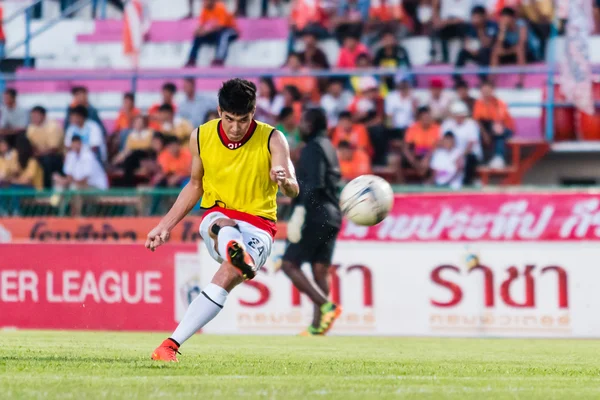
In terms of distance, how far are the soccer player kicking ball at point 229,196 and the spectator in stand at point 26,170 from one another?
10137mm

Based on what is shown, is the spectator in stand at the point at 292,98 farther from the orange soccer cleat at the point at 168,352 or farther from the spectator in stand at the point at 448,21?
the orange soccer cleat at the point at 168,352

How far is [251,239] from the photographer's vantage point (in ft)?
28.9

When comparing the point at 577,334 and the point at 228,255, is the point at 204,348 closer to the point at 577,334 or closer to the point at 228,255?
the point at 228,255

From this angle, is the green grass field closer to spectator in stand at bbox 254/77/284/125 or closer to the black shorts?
the black shorts

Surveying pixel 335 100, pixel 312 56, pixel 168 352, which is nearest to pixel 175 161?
pixel 335 100

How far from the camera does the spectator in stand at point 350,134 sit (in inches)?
720

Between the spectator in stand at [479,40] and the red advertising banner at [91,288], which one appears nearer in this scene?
the red advertising banner at [91,288]

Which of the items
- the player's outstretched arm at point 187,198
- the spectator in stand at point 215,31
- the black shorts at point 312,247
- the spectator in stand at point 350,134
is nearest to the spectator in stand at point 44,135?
the spectator in stand at point 215,31

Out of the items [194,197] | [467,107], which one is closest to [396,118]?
[467,107]

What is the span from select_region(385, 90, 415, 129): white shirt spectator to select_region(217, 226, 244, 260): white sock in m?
10.6

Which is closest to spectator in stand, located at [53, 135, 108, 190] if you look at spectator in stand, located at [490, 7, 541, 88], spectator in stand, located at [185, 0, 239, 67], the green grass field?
spectator in stand, located at [185, 0, 239, 67]

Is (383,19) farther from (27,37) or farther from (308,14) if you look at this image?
(27,37)

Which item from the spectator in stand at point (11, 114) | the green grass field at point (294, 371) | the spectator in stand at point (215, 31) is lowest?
the green grass field at point (294, 371)

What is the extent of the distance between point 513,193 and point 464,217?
691 mm
